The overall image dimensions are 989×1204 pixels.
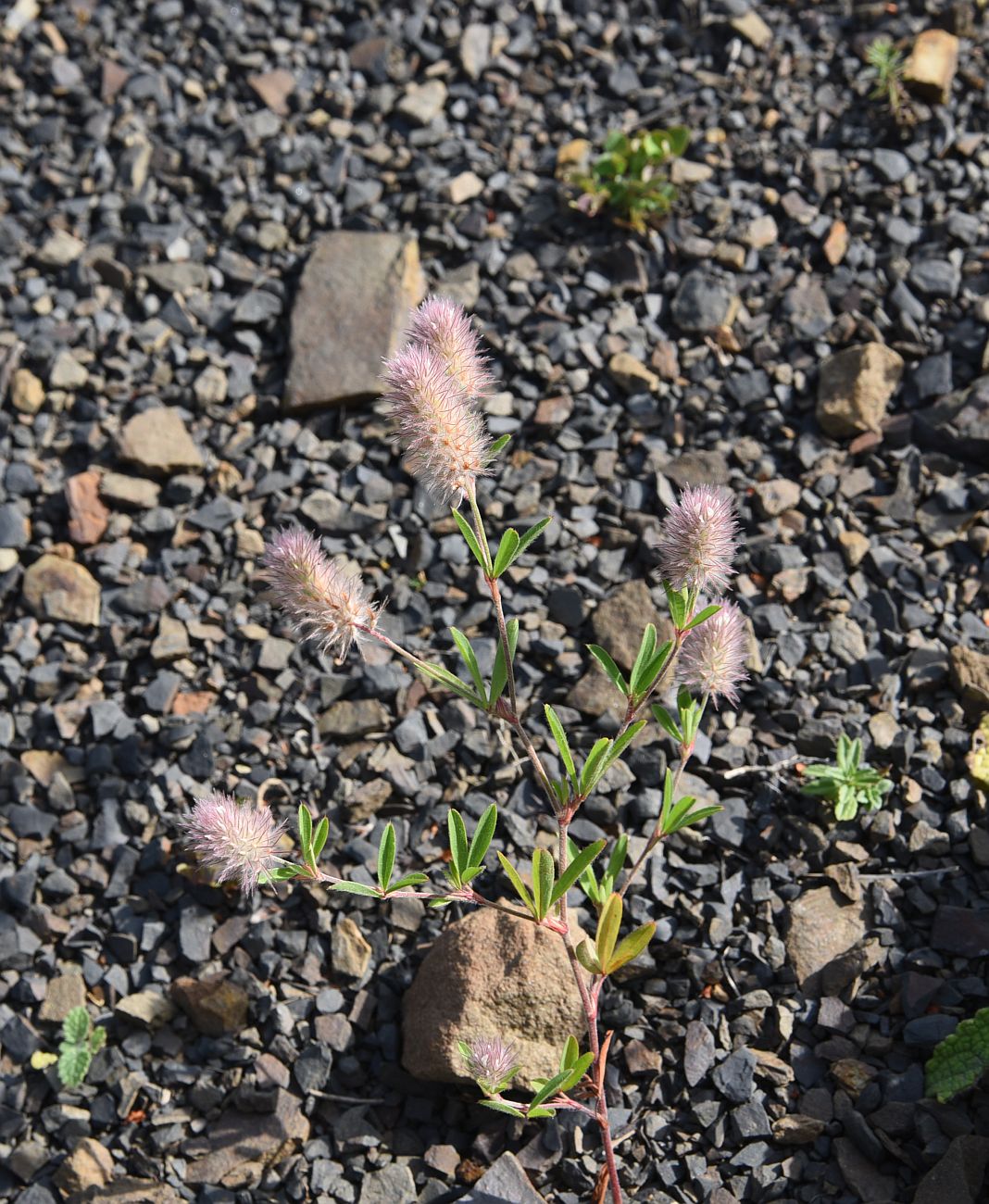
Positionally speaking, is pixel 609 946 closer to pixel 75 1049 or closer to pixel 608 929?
pixel 608 929

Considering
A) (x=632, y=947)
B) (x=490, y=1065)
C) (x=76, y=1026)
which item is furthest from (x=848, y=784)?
(x=76, y=1026)

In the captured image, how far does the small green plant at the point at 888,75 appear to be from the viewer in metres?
4.26

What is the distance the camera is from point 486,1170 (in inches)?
103

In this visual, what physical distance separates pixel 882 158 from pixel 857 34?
67 centimetres

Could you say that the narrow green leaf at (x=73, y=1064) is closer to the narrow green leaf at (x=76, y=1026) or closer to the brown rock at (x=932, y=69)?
the narrow green leaf at (x=76, y=1026)

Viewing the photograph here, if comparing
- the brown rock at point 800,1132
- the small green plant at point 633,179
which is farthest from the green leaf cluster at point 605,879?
the small green plant at point 633,179

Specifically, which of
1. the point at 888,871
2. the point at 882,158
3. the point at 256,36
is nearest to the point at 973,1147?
the point at 888,871

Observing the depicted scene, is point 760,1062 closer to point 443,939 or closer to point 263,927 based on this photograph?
point 443,939

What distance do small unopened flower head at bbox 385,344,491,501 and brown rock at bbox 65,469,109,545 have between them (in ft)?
5.57

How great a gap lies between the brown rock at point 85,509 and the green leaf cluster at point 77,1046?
55.9 inches

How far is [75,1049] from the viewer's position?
9.59 feet

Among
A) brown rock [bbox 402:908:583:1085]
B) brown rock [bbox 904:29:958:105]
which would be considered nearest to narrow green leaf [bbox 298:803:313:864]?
brown rock [bbox 402:908:583:1085]

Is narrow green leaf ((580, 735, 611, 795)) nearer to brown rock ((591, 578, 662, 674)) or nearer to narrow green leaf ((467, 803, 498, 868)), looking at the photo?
narrow green leaf ((467, 803, 498, 868))

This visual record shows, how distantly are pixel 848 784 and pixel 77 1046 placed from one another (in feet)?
Answer: 6.49
